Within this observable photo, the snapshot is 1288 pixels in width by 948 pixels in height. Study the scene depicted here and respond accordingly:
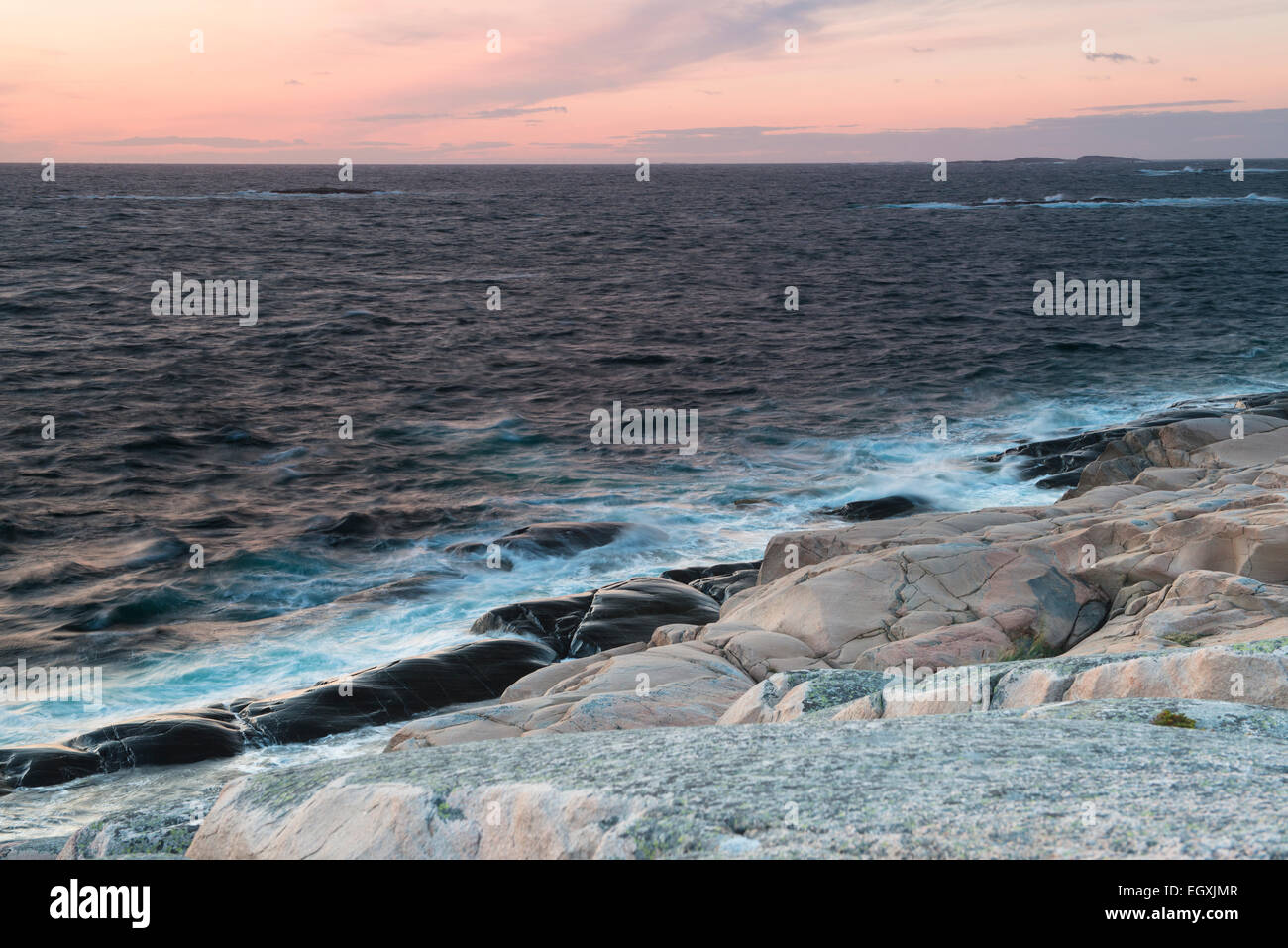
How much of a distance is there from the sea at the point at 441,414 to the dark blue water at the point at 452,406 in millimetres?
116

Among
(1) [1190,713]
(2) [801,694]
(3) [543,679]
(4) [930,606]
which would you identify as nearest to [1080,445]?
(4) [930,606]

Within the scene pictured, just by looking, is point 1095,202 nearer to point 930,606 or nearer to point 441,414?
point 441,414

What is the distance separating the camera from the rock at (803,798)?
2.73 meters

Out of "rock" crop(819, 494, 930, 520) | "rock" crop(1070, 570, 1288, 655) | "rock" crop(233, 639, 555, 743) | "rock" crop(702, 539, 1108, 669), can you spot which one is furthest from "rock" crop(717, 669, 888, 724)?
"rock" crop(819, 494, 930, 520)

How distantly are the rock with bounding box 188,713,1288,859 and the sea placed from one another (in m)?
1.86

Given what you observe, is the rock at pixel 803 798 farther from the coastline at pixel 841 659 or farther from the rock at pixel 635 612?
the rock at pixel 635 612

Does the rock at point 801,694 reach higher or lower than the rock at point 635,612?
higher

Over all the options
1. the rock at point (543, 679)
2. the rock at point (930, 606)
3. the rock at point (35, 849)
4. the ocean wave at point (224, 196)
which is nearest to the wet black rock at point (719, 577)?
the rock at point (930, 606)

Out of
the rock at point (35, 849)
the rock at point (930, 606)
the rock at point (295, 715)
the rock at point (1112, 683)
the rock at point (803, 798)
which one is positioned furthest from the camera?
the rock at point (295, 715)

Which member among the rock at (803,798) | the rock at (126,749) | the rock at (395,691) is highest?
the rock at (803,798)

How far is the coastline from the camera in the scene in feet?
11.9

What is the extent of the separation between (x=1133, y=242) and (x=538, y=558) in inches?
2500
